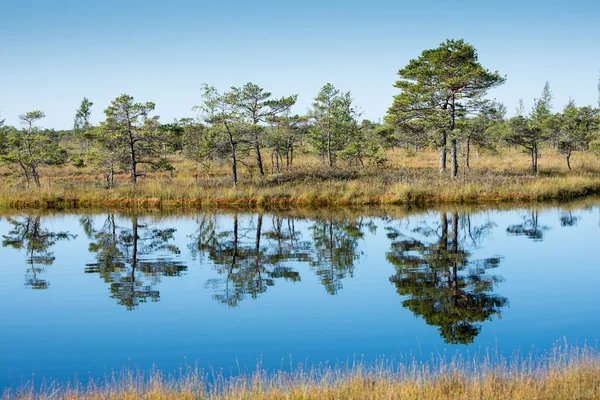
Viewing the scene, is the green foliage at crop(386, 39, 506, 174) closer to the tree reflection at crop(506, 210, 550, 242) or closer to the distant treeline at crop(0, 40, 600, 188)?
the distant treeline at crop(0, 40, 600, 188)

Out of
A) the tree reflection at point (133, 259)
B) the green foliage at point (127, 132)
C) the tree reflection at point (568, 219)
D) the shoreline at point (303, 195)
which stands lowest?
the tree reflection at point (133, 259)

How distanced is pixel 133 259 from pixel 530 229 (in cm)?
1787

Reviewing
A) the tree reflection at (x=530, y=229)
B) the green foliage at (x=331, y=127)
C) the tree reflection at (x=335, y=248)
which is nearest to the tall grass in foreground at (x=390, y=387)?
the tree reflection at (x=335, y=248)

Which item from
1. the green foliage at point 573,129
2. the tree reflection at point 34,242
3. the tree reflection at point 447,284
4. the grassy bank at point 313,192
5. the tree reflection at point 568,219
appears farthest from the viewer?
the green foliage at point 573,129

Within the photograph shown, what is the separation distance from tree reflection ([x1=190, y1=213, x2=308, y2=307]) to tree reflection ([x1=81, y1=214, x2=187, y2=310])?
146 centimetres

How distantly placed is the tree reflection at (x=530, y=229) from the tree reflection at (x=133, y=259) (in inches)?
581

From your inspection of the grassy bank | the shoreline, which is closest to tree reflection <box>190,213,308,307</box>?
the shoreline

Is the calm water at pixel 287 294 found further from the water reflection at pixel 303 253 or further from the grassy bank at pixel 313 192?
the grassy bank at pixel 313 192

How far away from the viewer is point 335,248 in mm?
20344

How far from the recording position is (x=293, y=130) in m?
48.8

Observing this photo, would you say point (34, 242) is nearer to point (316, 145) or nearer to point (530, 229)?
point (530, 229)

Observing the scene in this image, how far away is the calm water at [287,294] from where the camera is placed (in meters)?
10.2

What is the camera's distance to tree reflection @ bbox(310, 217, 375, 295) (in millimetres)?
16062

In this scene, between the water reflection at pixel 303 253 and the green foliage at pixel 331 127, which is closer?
the water reflection at pixel 303 253
